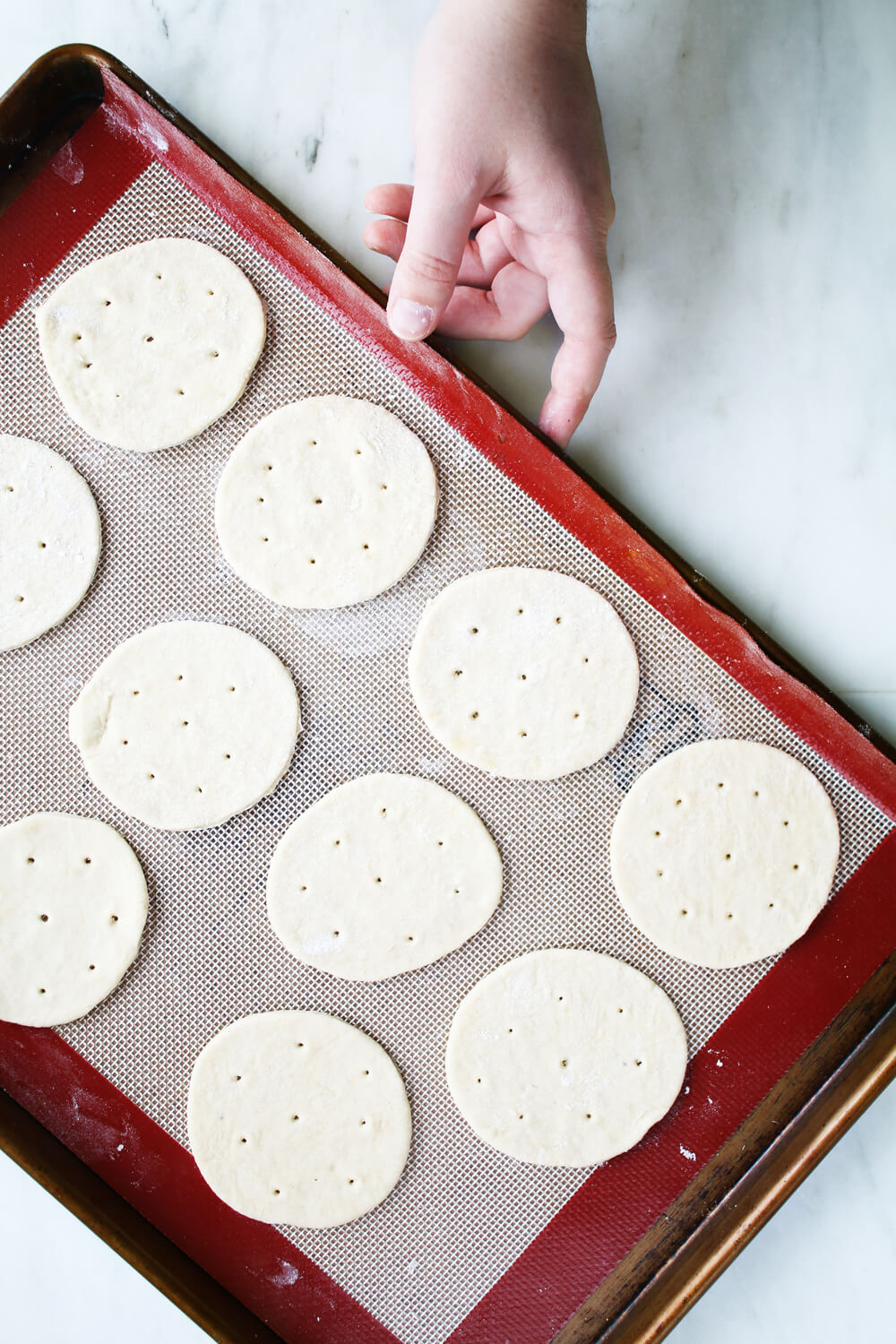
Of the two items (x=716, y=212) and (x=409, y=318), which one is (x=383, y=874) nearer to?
(x=409, y=318)

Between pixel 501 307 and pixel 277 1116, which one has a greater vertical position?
pixel 501 307

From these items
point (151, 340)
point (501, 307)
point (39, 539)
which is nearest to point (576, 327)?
point (501, 307)

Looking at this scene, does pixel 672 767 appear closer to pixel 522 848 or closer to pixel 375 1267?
pixel 522 848

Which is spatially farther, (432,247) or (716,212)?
(716,212)

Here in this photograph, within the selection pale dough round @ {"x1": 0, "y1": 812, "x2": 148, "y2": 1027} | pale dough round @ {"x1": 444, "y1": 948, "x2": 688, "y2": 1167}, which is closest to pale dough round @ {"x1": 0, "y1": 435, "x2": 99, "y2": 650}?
pale dough round @ {"x1": 0, "y1": 812, "x2": 148, "y2": 1027}

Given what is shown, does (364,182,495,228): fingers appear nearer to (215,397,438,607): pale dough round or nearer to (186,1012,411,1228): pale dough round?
(215,397,438,607): pale dough round

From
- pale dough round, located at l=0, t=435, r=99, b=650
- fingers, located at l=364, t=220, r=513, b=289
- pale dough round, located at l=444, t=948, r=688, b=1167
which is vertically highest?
fingers, located at l=364, t=220, r=513, b=289
